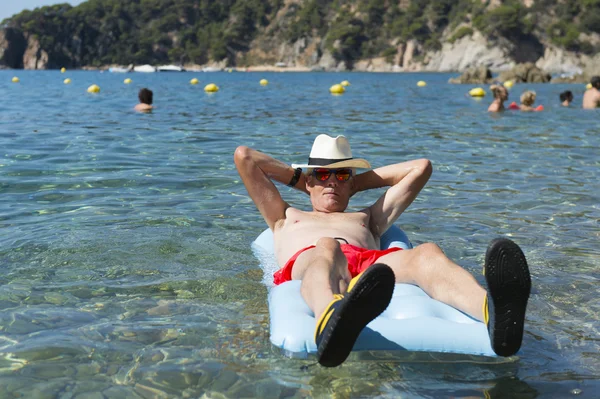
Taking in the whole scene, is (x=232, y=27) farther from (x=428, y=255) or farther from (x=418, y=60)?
(x=428, y=255)

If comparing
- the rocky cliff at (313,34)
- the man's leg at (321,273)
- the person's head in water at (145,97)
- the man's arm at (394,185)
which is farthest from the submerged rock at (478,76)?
the rocky cliff at (313,34)

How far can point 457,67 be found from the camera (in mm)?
87438

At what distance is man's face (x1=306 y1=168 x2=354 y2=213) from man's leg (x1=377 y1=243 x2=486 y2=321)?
24.7 inches

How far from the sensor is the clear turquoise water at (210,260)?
3.02 m

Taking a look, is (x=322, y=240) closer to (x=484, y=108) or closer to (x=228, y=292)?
(x=228, y=292)

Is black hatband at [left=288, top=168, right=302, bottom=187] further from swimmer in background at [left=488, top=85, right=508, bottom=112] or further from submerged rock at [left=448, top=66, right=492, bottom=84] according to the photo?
submerged rock at [left=448, top=66, right=492, bottom=84]

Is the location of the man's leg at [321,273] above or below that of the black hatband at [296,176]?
below

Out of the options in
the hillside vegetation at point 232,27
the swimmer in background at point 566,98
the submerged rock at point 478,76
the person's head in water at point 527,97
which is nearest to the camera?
the person's head in water at point 527,97

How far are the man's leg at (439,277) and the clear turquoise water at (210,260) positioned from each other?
29 centimetres

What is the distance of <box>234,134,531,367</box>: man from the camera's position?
9.02 ft

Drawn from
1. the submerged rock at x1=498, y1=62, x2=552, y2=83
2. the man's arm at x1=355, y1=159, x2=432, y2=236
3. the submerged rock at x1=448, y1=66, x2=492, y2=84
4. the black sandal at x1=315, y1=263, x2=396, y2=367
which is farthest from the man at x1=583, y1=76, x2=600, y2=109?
the submerged rock at x1=498, y1=62, x2=552, y2=83

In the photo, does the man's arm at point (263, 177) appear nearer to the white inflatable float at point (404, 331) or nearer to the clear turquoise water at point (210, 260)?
the clear turquoise water at point (210, 260)

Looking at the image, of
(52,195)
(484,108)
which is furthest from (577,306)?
(484,108)

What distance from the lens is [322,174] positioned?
4.23 meters
